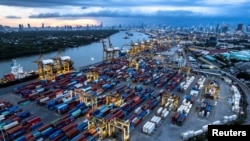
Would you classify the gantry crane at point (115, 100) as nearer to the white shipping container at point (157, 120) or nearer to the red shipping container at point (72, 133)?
the white shipping container at point (157, 120)

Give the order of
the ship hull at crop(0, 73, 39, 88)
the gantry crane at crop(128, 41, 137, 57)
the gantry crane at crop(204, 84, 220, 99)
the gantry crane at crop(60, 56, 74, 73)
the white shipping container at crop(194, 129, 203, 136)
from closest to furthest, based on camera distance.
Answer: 1. the white shipping container at crop(194, 129, 203, 136)
2. the gantry crane at crop(204, 84, 220, 99)
3. the ship hull at crop(0, 73, 39, 88)
4. the gantry crane at crop(60, 56, 74, 73)
5. the gantry crane at crop(128, 41, 137, 57)

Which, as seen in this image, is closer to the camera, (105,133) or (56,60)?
(105,133)

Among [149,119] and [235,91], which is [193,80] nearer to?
[235,91]

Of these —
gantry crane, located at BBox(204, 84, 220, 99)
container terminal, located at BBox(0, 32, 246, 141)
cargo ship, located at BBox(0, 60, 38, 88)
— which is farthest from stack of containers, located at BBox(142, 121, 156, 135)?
cargo ship, located at BBox(0, 60, 38, 88)

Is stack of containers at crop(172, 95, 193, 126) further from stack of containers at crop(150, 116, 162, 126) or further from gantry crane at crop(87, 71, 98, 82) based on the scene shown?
gantry crane at crop(87, 71, 98, 82)

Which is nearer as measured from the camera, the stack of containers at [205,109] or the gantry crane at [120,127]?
the gantry crane at [120,127]

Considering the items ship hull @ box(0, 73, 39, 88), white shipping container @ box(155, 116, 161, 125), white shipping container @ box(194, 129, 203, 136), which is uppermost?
ship hull @ box(0, 73, 39, 88)

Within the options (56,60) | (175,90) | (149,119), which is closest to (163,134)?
(149,119)

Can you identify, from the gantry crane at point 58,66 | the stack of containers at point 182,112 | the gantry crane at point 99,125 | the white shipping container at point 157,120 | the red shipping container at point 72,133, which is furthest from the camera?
the gantry crane at point 58,66

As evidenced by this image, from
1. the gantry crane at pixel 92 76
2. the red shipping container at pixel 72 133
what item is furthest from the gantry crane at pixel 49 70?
the red shipping container at pixel 72 133
